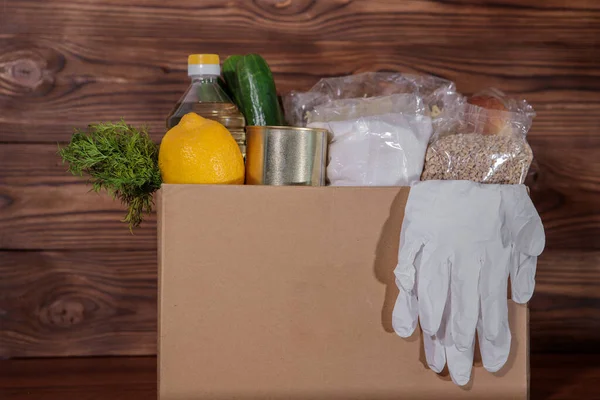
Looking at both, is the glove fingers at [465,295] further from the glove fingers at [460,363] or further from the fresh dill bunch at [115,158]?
the fresh dill bunch at [115,158]

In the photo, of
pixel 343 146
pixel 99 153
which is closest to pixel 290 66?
pixel 343 146

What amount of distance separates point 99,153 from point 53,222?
36 centimetres

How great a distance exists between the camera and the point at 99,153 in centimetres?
90

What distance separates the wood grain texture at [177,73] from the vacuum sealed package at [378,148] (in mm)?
301

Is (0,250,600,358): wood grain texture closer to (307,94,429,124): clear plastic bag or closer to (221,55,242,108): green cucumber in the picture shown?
(221,55,242,108): green cucumber

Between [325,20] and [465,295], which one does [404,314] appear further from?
[325,20]

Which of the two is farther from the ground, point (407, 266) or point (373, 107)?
point (373, 107)

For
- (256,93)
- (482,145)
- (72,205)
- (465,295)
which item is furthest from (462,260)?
(72,205)

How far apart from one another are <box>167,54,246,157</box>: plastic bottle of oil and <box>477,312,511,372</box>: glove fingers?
16.3 inches

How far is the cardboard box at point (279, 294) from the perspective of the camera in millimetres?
861

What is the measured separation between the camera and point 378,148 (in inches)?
36.8

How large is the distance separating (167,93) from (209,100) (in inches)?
9.5

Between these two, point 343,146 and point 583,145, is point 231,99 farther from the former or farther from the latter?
point 583,145

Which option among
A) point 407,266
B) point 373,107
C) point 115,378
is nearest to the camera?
point 407,266
